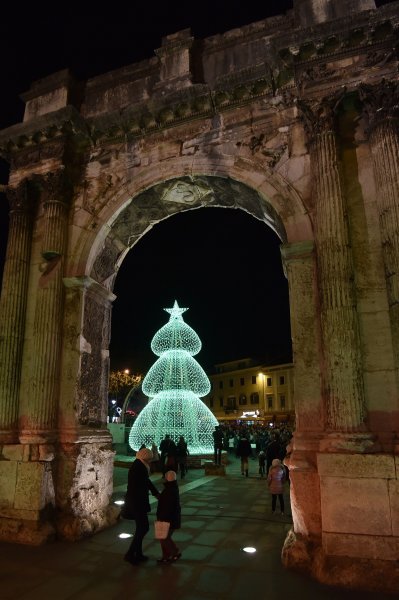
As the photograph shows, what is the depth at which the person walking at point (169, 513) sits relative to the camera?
5.09m

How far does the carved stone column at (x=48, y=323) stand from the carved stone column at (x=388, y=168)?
501cm

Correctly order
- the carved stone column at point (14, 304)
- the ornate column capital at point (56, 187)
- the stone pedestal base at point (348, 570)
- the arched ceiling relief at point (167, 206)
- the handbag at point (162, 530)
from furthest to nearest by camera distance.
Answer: the ornate column capital at point (56, 187) < the arched ceiling relief at point (167, 206) < the carved stone column at point (14, 304) < the handbag at point (162, 530) < the stone pedestal base at point (348, 570)

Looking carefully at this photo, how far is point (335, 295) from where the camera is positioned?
5.59 meters

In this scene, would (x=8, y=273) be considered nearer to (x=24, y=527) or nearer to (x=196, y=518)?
(x=24, y=527)

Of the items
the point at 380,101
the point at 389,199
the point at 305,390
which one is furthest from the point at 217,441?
the point at 380,101

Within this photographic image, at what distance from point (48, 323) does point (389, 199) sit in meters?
5.39

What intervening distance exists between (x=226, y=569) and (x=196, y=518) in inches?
103

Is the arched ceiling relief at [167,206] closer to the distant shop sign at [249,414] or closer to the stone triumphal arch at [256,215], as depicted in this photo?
the stone triumphal arch at [256,215]

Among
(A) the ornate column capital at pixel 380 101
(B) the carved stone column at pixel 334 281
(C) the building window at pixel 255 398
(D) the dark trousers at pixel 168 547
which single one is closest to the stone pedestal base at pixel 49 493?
(D) the dark trousers at pixel 168 547

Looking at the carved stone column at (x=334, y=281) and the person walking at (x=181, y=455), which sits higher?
the carved stone column at (x=334, y=281)

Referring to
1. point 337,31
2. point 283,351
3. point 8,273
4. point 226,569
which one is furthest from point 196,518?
point 283,351

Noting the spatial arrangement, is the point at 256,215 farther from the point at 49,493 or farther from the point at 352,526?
the point at 49,493

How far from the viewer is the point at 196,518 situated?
24.3ft

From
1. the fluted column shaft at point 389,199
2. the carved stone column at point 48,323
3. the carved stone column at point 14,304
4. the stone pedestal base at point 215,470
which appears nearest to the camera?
the fluted column shaft at point 389,199
